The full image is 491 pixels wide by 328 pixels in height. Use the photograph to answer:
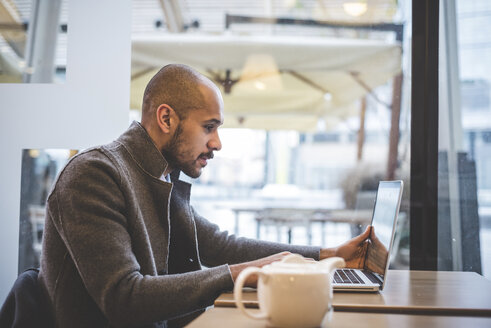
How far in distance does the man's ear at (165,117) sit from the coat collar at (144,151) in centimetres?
6

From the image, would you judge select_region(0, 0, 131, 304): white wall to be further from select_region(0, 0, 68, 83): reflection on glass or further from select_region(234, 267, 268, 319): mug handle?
select_region(234, 267, 268, 319): mug handle

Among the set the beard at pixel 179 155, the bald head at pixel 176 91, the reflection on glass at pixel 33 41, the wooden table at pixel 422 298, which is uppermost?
the reflection on glass at pixel 33 41

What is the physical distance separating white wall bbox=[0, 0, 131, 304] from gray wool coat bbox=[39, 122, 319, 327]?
1.45 feet

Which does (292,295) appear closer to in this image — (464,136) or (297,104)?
(464,136)

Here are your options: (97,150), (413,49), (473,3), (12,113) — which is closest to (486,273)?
(413,49)

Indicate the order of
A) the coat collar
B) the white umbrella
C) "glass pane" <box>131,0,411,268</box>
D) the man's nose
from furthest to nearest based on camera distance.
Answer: the white umbrella
"glass pane" <box>131,0,411,268</box>
the man's nose
the coat collar

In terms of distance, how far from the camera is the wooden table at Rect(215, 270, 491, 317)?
3.67ft

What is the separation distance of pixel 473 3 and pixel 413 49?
0.35 metres

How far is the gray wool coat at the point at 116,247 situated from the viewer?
114 centimetres

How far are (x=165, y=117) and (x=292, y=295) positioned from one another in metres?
0.86

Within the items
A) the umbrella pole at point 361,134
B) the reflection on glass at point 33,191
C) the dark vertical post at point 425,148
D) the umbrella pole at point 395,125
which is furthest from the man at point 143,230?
the umbrella pole at point 361,134

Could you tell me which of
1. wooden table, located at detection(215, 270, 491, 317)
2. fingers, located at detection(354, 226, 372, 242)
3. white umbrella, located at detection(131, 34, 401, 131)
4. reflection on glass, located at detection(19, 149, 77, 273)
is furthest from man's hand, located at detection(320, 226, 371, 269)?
white umbrella, located at detection(131, 34, 401, 131)

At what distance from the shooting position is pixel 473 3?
2.24 metres

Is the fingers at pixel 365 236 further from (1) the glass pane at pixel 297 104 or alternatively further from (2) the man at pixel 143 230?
(1) the glass pane at pixel 297 104
